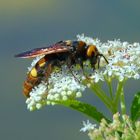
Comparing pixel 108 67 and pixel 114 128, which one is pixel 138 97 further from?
pixel 114 128

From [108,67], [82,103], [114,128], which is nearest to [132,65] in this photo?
[108,67]

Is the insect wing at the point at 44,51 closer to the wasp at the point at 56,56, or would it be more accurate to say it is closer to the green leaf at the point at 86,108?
the wasp at the point at 56,56

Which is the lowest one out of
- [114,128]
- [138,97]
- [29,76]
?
[114,128]

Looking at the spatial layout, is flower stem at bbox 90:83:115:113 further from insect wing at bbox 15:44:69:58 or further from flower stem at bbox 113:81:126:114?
insect wing at bbox 15:44:69:58

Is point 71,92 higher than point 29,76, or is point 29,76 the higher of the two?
point 29,76

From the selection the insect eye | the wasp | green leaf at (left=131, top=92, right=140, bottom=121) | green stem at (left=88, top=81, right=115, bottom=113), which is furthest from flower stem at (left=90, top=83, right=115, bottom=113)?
the insect eye
